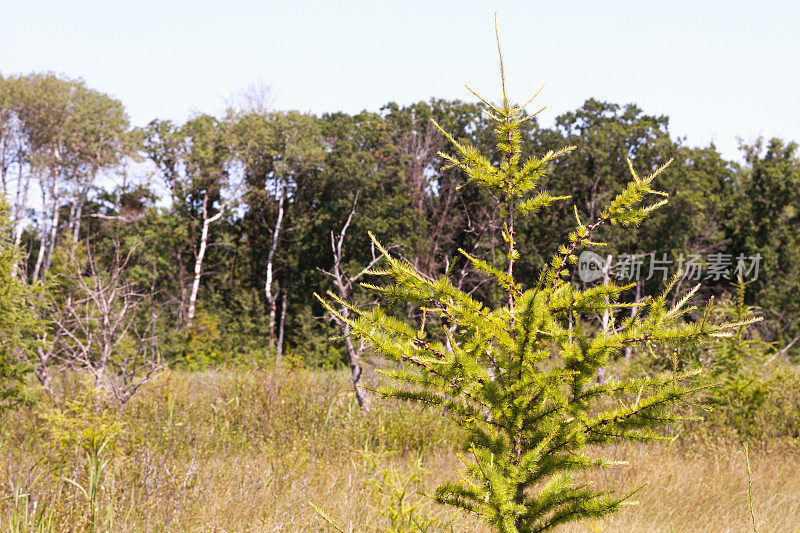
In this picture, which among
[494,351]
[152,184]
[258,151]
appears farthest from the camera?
[152,184]

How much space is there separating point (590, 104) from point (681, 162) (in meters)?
5.67

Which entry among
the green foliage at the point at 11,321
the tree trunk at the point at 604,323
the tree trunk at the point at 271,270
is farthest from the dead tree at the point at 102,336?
the tree trunk at the point at 271,270

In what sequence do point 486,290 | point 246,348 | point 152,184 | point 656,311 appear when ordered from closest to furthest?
point 656,311, point 246,348, point 486,290, point 152,184

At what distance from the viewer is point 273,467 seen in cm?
553

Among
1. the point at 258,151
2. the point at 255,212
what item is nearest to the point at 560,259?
the point at 258,151

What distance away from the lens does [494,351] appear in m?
2.81

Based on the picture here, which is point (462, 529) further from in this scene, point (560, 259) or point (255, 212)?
point (255, 212)

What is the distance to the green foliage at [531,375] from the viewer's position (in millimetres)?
2553

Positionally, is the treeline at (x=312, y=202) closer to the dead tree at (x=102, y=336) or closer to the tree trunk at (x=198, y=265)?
the tree trunk at (x=198, y=265)

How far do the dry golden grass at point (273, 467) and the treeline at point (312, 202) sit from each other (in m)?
14.5

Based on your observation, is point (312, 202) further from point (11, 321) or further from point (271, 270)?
point (11, 321)

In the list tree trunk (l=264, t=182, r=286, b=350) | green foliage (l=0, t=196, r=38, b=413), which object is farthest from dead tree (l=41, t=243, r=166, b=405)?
tree trunk (l=264, t=182, r=286, b=350)

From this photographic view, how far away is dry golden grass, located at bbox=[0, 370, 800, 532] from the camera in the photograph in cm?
427

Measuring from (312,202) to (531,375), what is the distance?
2583cm
